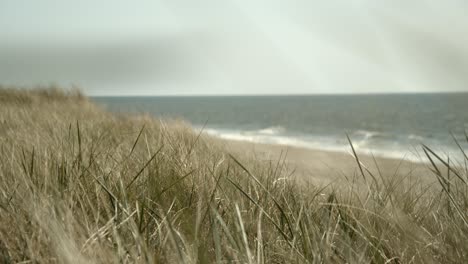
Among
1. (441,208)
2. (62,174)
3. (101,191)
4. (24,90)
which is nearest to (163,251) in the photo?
(101,191)

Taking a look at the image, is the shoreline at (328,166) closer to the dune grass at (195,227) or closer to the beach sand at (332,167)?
the beach sand at (332,167)

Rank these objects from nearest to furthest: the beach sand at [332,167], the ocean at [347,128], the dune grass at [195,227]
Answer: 1. the dune grass at [195,227]
2. the beach sand at [332,167]
3. the ocean at [347,128]

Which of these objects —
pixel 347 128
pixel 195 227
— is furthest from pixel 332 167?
pixel 347 128

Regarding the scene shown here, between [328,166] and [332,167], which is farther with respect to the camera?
[332,167]

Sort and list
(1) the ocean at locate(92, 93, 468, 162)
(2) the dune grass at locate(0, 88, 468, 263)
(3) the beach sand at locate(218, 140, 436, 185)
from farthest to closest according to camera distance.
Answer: (1) the ocean at locate(92, 93, 468, 162) → (3) the beach sand at locate(218, 140, 436, 185) → (2) the dune grass at locate(0, 88, 468, 263)

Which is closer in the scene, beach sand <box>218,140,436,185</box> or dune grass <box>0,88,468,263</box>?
dune grass <box>0,88,468,263</box>

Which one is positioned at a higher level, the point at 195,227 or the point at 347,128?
the point at 195,227

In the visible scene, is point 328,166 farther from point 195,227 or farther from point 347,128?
point 347,128

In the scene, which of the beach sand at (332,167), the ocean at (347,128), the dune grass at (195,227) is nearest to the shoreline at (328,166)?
the beach sand at (332,167)

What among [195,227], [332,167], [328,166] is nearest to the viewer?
[195,227]

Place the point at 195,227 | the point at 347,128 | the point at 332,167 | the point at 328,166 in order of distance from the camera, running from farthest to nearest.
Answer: the point at 347,128
the point at 332,167
the point at 328,166
the point at 195,227

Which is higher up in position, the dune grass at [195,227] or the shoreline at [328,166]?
the dune grass at [195,227]

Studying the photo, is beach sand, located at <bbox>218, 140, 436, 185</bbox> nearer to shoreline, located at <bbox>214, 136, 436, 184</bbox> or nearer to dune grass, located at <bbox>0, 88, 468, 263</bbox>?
shoreline, located at <bbox>214, 136, 436, 184</bbox>

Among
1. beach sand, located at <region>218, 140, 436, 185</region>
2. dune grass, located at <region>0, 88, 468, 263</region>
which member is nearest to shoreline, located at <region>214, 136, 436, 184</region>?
beach sand, located at <region>218, 140, 436, 185</region>
